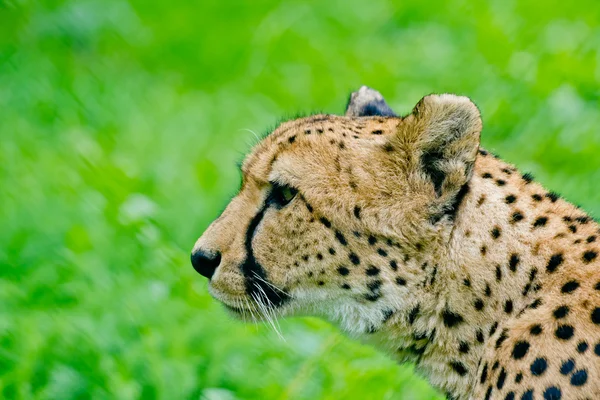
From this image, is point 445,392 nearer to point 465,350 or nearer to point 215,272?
point 465,350

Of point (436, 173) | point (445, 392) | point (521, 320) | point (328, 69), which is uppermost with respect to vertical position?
point (328, 69)

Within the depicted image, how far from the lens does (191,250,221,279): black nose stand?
346 centimetres

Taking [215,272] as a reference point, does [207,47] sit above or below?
above

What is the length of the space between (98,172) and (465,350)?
10.8ft

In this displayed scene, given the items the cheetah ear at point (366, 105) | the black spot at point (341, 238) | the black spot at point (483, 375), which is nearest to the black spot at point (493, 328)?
the black spot at point (483, 375)

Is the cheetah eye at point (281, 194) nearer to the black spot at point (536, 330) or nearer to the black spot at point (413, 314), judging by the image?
the black spot at point (413, 314)

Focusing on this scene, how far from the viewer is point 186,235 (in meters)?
5.65

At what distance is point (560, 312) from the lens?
3.01 meters

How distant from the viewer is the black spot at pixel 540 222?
10.4 feet

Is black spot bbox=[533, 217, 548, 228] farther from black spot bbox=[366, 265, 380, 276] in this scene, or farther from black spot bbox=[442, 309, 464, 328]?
black spot bbox=[366, 265, 380, 276]

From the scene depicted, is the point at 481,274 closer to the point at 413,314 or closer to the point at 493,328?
the point at 493,328

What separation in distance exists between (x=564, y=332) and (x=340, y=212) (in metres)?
0.84

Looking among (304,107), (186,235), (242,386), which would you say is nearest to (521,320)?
(242,386)

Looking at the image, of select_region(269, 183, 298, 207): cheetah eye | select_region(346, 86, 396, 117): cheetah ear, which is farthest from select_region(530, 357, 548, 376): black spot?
select_region(346, 86, 396, 117): cheetah ear
